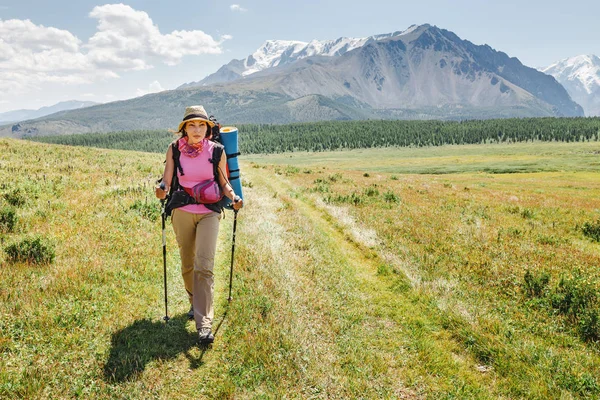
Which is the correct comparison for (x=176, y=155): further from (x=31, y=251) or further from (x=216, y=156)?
(x=31, y=251)

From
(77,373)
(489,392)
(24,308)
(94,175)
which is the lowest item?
(489,392)

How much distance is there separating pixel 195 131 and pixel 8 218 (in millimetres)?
7681

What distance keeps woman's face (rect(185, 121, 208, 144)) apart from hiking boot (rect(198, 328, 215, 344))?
3.35m

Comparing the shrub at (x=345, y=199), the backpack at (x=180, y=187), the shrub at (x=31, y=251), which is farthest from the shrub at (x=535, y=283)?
the shrub at (x=31, y=251)

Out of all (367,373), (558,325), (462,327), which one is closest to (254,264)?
(367,373)

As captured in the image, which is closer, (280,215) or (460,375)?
(460,375)

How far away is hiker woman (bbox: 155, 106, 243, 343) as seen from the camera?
6.14 meters

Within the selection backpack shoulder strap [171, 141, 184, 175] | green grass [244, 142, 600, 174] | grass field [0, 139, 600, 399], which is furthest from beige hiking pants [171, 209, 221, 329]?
green grass [244, 142, 600, 174]

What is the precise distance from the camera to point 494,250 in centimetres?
1088

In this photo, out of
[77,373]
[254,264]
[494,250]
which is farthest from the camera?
[494,250]

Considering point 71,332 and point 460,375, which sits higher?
point 71,332

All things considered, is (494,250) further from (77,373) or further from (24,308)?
(24,308)

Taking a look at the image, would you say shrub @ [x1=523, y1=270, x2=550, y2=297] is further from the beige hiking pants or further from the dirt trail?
the beige hiking pants

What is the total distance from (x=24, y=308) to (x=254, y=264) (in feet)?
16.0
